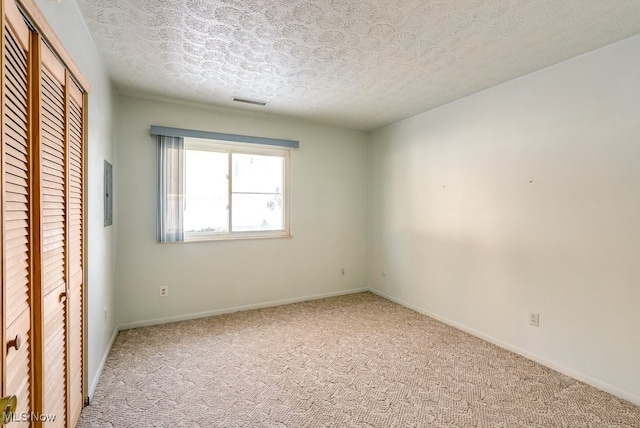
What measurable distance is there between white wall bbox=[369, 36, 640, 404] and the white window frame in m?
1.64

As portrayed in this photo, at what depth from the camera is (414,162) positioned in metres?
4.01

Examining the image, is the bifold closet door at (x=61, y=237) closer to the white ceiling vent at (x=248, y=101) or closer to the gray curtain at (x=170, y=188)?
the gray curtain at (x=170, y=188)

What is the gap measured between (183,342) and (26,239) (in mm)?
2141

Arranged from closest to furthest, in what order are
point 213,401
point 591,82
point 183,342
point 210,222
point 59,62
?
point 59,62 → point 213,401 → point 591,82 → point 183,342 → point 210,222

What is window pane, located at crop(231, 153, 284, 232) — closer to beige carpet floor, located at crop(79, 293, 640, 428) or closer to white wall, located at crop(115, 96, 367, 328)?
white wall, located at crop(115, 96, 367, 328)

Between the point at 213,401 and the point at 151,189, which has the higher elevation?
the point at 151,189

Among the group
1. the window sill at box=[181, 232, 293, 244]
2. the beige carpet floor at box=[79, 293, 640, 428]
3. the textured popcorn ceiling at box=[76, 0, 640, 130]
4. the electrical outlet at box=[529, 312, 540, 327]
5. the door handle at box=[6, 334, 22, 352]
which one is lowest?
the beige carpet floor at box=[79, 293, 640, 428]

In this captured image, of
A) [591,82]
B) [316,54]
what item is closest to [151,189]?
[316,54]

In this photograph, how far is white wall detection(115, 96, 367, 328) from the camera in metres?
3.38

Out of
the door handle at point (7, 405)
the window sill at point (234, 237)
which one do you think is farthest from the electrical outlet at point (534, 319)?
the door handle at point (7, 405)

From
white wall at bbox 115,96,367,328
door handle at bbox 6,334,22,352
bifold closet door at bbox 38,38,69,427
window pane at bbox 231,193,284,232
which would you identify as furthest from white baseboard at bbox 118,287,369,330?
door handle at bbox 6,334,22,352

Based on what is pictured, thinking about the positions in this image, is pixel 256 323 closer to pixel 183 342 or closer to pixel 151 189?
pixel 183 342

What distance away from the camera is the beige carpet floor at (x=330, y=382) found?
1980 mm

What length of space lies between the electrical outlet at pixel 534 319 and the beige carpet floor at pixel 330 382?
0.32m
